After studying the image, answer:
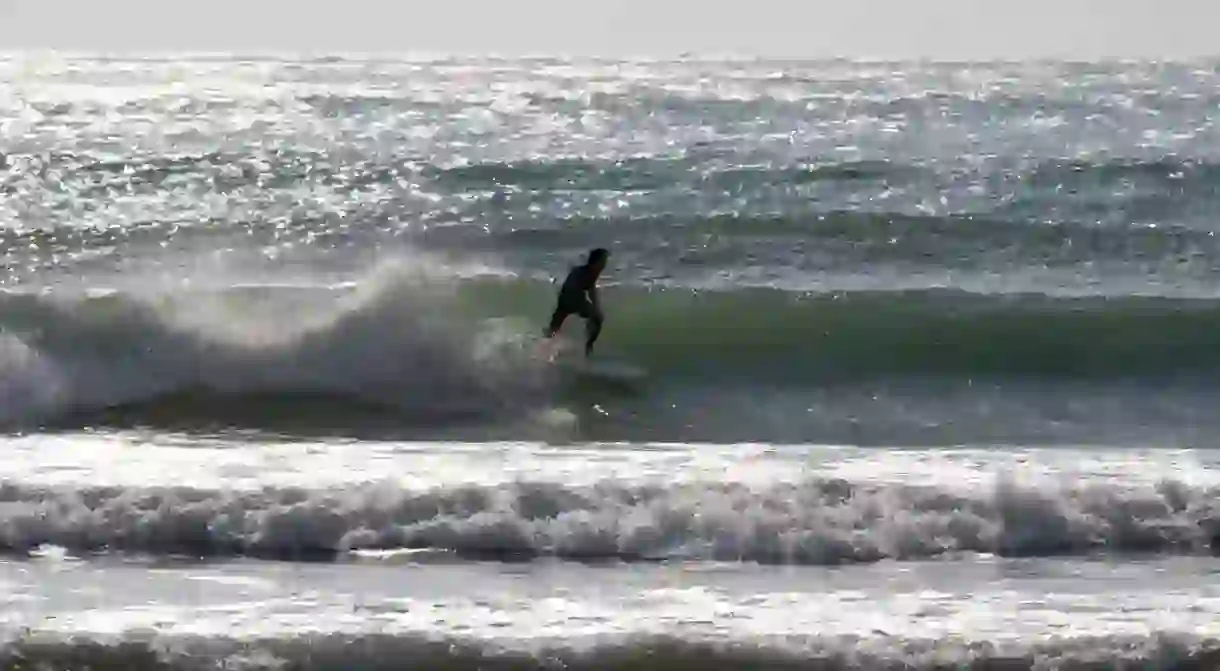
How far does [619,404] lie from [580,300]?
3.35 ft

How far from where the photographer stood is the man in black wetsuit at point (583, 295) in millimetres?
12336

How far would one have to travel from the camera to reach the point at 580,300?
40.8 feet

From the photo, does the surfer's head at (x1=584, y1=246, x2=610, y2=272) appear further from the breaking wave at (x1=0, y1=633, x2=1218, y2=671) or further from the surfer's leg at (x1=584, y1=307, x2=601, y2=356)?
the breaking wave at (x1=0, y1=633, x2=1218, y2=671)

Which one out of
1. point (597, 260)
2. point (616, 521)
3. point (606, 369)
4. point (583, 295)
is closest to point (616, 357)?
point (606, 369)

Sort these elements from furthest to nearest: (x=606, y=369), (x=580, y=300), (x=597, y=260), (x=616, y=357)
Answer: (x=616, y=357), (x=606, y=369), (x=580, y=300), (x=597, y=260)

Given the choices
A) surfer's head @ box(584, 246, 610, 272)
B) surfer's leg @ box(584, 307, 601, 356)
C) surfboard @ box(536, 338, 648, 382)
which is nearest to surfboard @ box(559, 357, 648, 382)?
surfboard @ box(536, 338, 648, 382)

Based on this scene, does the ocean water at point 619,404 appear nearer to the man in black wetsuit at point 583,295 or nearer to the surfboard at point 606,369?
the surfboard at point 606,369

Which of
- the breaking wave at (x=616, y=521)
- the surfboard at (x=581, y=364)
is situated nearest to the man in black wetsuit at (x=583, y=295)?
the surfboard at (x=581, y=364)

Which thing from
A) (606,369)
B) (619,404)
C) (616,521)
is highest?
(606,369)

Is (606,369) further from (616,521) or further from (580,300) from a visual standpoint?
(616,521)

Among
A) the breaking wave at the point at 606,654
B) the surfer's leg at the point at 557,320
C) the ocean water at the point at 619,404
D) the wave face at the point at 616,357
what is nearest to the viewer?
the breaking wave at the point at 606,654

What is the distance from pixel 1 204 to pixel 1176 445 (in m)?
18.3

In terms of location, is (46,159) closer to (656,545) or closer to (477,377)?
(477,377)

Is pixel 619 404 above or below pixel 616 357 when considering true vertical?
below
